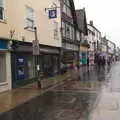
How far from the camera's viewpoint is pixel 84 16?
5434 cm

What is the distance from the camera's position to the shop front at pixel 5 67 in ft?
63.2

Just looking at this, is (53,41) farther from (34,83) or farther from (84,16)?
(84,16)

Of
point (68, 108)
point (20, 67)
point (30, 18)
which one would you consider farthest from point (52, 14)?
point (68, 108)

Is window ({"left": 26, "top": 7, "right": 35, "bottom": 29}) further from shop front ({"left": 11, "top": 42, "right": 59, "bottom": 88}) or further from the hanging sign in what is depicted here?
the hanging sign

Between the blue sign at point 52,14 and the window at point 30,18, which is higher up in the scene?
the blue sign at point 52,14

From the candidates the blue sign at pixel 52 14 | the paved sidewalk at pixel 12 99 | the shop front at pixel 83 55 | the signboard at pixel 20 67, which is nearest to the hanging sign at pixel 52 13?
the blue sign at pixel 52 14

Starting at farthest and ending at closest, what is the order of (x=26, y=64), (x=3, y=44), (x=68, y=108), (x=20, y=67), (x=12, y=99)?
(x=26, y=64), (x=20, y=67), (x=3, y=44), (x=12, y=99), (x=68, y=108)

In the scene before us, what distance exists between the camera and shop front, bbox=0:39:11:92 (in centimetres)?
1925

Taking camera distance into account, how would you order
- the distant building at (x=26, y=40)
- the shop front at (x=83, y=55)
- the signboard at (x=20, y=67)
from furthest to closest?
the shop front at (x=83, y=55), the signboard at (x=20, y=67), the distant building at (x=26, y=40)

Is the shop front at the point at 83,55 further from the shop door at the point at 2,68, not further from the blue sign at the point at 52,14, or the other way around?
the shop door at the point at 2,68

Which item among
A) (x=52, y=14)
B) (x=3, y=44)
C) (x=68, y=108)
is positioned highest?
(x=52, y=14)

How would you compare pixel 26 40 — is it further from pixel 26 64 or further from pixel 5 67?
pixel 5 67

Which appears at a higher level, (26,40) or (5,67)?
(26,40)

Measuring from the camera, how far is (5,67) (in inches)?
774
